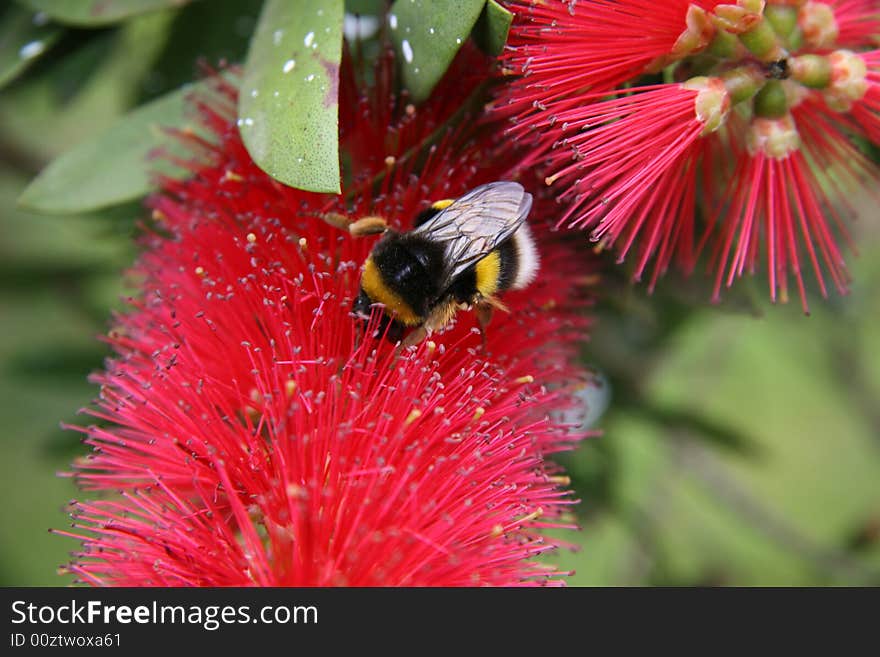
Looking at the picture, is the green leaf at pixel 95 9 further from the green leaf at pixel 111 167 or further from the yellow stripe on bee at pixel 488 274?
the yellow stripe on bee at pixel 488 274

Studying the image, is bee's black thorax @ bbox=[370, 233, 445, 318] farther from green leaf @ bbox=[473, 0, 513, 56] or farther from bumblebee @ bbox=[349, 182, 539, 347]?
green leaf @ bbox=[473, 0, 513, 56]

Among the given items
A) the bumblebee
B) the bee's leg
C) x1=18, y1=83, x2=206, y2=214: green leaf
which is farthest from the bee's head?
x1=18, y1=83, x2=206, y2=214: green leaf

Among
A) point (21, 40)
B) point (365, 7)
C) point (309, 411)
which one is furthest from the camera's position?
point (21, 40)

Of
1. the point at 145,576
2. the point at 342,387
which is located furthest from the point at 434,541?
the point at 145,576

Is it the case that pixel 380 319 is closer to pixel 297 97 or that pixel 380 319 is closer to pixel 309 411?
pixel 309 411

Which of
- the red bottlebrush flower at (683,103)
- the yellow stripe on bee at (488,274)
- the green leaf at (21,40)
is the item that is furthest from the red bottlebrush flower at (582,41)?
the green leaf at (21,40)

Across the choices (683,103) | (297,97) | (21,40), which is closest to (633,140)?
(683,103)
